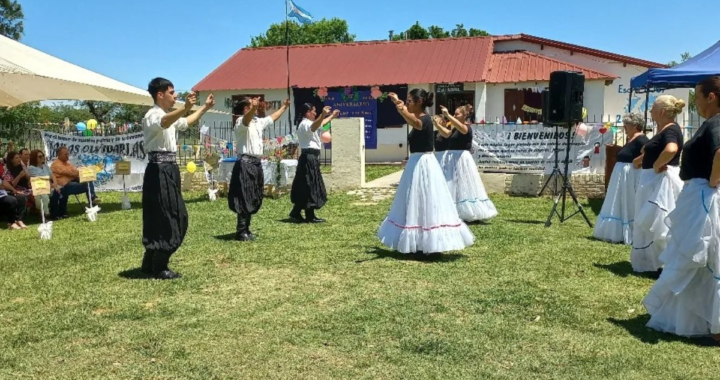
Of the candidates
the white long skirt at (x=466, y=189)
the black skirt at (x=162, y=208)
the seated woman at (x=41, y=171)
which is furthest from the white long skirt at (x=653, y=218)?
the seated woman at (x=41, y=171)

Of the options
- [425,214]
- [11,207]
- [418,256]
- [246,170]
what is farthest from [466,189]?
[11,207]

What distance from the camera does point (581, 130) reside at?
13.0m

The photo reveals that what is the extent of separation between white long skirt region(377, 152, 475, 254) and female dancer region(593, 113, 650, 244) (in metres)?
2.09

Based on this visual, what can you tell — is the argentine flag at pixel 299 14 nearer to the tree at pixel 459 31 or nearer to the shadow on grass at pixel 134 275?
the shadow on grass at pixel 134 275

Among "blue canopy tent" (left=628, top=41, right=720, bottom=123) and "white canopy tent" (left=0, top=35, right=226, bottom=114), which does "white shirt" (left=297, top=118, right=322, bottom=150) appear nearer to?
"white canopy tent" (left=0, top=35, right=226, bottom=114)

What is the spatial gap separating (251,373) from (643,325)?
2.91 meters

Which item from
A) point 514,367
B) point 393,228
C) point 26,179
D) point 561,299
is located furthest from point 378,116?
point 514,367

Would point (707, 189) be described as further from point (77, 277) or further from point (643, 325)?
point (77, 277)

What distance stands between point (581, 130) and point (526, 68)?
9.96 metres

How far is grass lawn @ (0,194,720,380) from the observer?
3.89 m

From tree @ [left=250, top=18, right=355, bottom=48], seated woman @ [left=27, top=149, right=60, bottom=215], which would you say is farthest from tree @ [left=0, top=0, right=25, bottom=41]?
seated woman @ [left=27, top=149, right=60, bottom=215]

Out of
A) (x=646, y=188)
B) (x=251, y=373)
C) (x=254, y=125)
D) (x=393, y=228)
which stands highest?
(x=254, y=125)

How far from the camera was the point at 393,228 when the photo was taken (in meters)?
6.81

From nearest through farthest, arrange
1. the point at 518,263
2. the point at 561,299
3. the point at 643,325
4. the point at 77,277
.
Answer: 1. the point at 643,325
2. the point at 561,299
3. the point at 77,277
4. the point at 518,263
